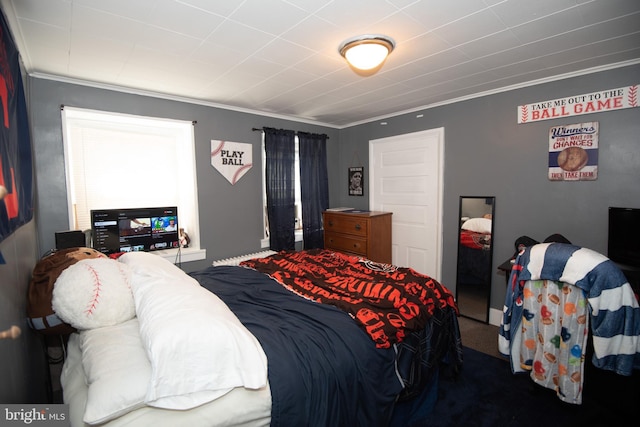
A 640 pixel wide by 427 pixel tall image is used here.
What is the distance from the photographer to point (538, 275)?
182cm

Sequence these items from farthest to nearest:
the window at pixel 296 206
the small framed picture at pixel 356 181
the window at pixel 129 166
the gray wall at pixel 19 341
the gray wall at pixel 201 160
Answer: the small framed picture at pixel 356 181
the window at pixel 296 206
the window at pixel 129 166
the gray wall at pixel 201 160
the gray wall at pixel 19 341

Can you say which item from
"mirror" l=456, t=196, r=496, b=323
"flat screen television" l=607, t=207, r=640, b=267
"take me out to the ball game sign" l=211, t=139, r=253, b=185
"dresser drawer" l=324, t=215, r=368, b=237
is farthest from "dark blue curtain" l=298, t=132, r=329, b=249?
"flat screen television" l=607, t=207, r=640, b=267

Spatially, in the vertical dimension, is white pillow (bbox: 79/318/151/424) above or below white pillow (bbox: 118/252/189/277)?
below

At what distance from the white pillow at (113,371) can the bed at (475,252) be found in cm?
323

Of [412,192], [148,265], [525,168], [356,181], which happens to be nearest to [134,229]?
[148,265]

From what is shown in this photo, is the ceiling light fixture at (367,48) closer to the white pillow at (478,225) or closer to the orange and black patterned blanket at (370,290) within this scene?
the orange and black patterned blanket at (370,290)

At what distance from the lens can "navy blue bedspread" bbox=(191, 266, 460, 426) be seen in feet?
4.11

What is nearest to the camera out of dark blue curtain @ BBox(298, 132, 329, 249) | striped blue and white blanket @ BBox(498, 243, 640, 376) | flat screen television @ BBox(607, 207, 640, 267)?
striped blue and white blanket @ BBox(498, 243, 640, 376)

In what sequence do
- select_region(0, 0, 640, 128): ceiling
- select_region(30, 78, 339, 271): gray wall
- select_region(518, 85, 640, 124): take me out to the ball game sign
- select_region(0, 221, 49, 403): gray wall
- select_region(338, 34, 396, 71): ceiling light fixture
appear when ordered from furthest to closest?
select_region(30, 78, 339, 271): gray wall < select_region(518, 85, 640, 124): take me out to the ball game sign < select_region(338, 34, 396, 71): ceiling light fixture < select_region(0, 0, 640, 128): ceiling < select_region(0, 221, 49, 403): gray wall

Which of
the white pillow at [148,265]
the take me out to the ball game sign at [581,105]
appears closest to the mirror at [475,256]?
the take me out to the ball game sign at [581,105]

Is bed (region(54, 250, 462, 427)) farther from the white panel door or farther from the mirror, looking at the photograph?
the white panel door

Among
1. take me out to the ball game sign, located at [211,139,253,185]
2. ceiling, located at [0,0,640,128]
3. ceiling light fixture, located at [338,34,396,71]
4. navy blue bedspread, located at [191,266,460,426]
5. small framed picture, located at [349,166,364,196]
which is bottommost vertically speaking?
navy blue bedspread, located at [191,266,460,426]

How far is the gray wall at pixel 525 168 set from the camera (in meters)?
2.45

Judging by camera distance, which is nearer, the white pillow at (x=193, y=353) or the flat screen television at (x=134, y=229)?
the white pillow at (x=193, y=353)
